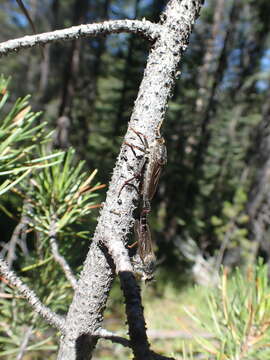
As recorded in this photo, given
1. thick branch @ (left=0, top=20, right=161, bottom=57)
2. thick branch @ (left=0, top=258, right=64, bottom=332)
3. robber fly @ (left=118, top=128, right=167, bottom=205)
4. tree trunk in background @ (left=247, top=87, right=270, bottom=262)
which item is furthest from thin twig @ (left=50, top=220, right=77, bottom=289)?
tree trunk in background @ (left=247, top=87, right=270, bottom=262)

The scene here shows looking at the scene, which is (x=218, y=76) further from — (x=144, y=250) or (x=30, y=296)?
(x=30, y=296)

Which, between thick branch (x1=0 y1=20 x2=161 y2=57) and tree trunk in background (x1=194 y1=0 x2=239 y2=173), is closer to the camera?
thick branch (x1=0 y1=20 x2=161 y2=57)

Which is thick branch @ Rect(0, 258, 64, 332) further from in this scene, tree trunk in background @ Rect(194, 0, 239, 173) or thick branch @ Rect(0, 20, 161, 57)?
tree trunk in background @ Rect(194, 0, 239, 173)

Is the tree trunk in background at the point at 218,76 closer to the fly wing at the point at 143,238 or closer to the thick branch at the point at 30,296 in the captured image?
the fly wing at the point at 143,238

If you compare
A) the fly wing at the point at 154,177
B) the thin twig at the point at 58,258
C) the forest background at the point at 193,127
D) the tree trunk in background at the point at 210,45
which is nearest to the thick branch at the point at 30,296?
the thin twig at the point at 58,258

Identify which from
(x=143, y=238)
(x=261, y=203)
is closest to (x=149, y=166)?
(x=143, y=238)

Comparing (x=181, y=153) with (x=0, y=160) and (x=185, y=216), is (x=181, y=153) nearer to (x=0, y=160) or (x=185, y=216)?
(x=185, y=216)

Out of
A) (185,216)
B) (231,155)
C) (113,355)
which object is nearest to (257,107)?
(231,155)
